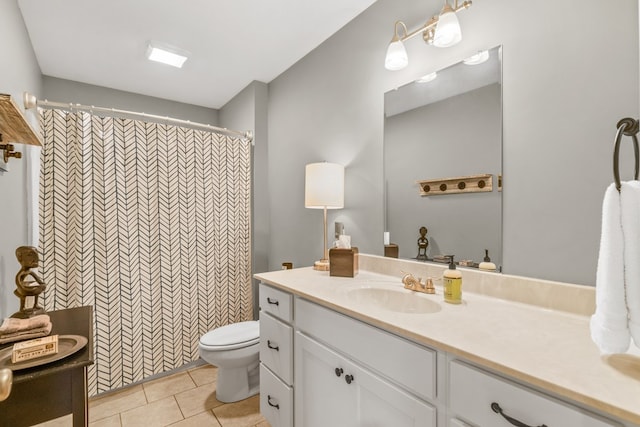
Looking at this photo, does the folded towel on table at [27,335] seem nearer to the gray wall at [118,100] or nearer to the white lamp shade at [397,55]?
the white lamp shade at [397,55]

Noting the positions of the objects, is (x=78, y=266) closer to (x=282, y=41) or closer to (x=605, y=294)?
(x=282, y=41)

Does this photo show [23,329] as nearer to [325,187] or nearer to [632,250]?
[325,187]

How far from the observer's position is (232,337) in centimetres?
202

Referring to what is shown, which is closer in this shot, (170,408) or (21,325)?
(21,325)

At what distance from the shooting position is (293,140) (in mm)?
2484

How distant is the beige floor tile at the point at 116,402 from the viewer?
6.23 ft

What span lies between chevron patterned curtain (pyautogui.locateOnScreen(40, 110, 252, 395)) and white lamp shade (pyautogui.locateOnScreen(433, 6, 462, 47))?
1890mm

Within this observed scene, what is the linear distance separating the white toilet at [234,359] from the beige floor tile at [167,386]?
358mm

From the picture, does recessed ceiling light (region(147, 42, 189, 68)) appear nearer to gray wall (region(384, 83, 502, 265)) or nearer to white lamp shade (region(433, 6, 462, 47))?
gray wall (region(384, 83, 502, 265))

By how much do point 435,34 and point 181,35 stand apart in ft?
5.67

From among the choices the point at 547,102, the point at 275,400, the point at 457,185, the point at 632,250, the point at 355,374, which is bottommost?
the point at 275,400

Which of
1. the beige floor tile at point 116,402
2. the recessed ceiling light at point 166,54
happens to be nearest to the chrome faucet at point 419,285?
the beige floor tile at point 116,402

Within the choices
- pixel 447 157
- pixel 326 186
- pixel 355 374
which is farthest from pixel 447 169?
pixel 355 374

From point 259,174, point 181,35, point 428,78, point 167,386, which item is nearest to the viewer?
point 428,78
